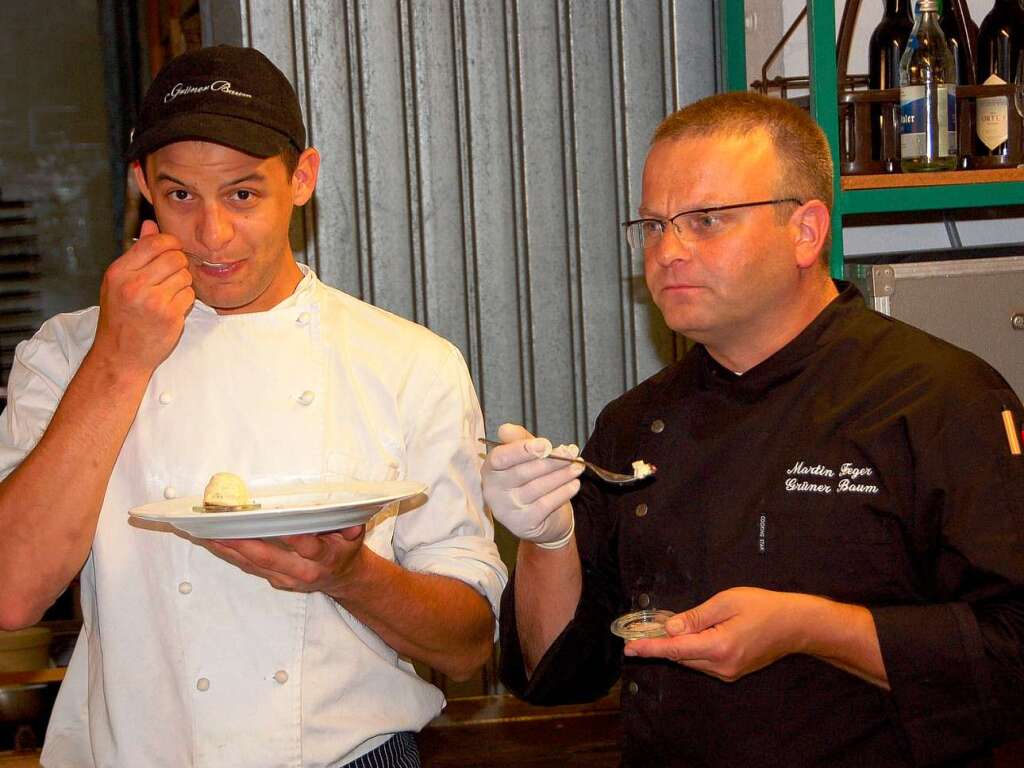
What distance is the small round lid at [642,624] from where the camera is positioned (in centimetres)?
154

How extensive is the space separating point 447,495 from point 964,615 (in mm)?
666

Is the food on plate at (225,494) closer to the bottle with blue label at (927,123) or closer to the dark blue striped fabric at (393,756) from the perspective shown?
the dark blue striped fabric at (393,756)

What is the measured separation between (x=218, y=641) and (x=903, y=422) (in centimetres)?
91

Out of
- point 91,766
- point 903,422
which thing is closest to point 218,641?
point 91,766

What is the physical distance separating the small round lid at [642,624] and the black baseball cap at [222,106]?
76cm

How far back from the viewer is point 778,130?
1790 millimetres

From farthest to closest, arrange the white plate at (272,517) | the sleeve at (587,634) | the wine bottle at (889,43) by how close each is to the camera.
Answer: the wine bottle at (889,43) < the sleeve at (587,634) < the white plate at (272,517)

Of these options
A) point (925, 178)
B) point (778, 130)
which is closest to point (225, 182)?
point (778, 130)

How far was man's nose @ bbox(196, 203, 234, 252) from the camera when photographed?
1654mm

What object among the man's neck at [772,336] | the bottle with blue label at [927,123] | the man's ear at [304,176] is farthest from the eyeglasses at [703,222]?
the bottle with blue label at [927,123]

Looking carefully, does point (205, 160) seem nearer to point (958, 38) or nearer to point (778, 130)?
point (778, 130)

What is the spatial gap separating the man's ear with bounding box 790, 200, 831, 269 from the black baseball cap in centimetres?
71

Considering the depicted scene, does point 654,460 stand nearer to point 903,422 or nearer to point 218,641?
point 903,422

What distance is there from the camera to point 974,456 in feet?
5.21
